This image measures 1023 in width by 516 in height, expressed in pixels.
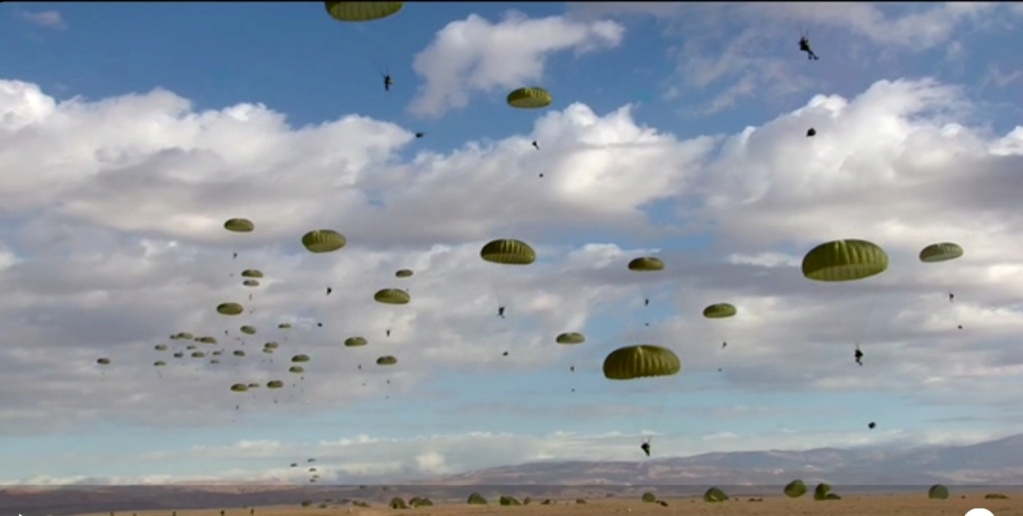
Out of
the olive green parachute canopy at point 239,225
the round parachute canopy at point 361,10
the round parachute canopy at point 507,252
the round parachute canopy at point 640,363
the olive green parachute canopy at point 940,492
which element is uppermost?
the olive green parachute canopy at point 239,225

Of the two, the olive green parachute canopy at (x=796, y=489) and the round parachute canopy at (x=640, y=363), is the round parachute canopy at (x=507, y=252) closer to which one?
the round parachute canopy at (x=640, y=363)

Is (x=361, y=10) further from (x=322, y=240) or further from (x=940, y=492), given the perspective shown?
(x=940, y=492)

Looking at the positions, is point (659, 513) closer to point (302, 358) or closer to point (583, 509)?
point (583, 509)

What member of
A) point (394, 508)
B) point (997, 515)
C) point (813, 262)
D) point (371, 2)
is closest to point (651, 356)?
point (813, 262)

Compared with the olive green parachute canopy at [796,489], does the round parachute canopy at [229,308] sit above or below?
above

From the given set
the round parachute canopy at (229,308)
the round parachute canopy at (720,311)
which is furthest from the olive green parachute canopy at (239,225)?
the round parachute canopy at (720,311)

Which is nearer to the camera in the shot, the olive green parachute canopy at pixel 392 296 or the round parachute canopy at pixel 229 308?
the olive green parachute canopy at pixel 392 296
